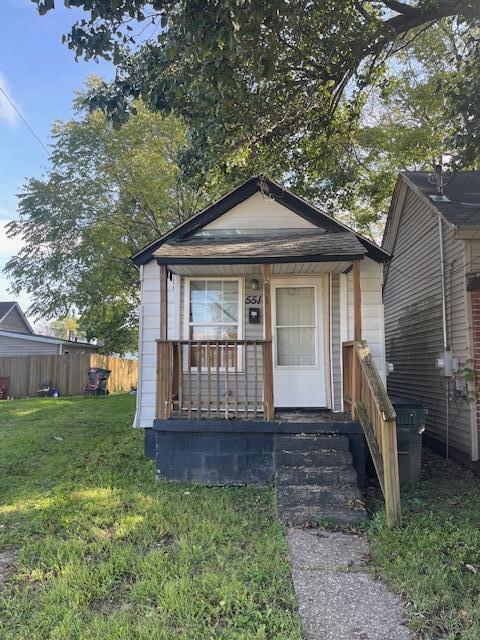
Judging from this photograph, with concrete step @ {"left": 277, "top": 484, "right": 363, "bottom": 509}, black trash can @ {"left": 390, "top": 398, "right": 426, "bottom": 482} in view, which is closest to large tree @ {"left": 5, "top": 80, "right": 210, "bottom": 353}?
black trash can @ {"left": 390, "top": 398, "right": 426, "bottom": 482}

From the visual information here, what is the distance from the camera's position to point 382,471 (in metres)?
4.78

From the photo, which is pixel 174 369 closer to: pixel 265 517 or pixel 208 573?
pixel 265 517

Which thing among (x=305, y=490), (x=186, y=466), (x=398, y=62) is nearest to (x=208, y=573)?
(x=305, y=490)

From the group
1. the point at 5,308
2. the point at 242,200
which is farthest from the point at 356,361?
the point at 5,308

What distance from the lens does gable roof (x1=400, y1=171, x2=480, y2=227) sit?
704 centimetres

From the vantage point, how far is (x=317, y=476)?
201 inches

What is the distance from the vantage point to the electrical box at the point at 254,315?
747 centimetres

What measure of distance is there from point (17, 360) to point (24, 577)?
17.4 metres

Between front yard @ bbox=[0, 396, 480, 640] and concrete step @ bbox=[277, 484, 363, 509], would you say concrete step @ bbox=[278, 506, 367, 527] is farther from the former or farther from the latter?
front yard @ bbox=[0, 396, 480, 640]

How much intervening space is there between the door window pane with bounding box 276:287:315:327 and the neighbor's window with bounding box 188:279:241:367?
0.66 metres

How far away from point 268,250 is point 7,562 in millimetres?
4369

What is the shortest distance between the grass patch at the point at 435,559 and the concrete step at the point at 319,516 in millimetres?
172

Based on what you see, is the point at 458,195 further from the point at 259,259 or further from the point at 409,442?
the point at 409,442

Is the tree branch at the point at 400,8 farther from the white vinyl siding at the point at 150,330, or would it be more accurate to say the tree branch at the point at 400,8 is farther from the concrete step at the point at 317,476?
the concrete step at the point at 317,476
